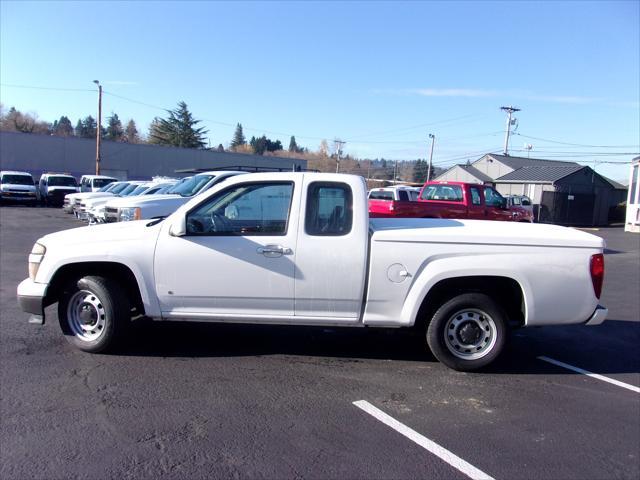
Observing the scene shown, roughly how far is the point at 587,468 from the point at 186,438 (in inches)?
110

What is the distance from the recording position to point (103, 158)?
49312 millimetres

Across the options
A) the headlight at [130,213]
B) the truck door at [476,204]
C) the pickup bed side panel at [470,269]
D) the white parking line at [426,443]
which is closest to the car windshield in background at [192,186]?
the headlight at [130,213]

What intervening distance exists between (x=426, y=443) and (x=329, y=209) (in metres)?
2.35

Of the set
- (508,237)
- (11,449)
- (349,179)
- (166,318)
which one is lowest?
(11,449)

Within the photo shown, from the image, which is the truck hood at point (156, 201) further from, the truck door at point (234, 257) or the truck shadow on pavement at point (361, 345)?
the truck door at point (234, 257)

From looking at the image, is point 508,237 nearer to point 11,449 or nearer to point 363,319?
point 363,319

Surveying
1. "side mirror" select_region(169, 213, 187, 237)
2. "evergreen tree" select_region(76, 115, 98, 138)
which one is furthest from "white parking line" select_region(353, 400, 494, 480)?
"evergreen tree" select_region(76, 115, 98, 138)

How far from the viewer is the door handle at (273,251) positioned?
501 centimetres

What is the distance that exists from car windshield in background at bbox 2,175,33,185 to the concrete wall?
555 inches

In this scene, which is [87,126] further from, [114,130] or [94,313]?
[94,313]

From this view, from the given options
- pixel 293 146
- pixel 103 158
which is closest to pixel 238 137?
pixel 293 146

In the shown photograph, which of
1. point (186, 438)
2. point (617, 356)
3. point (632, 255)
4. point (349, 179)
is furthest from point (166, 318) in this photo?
point (632, 255)

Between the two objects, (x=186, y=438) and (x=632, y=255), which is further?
(x=632, y=255)

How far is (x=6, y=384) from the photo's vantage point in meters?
4.56
